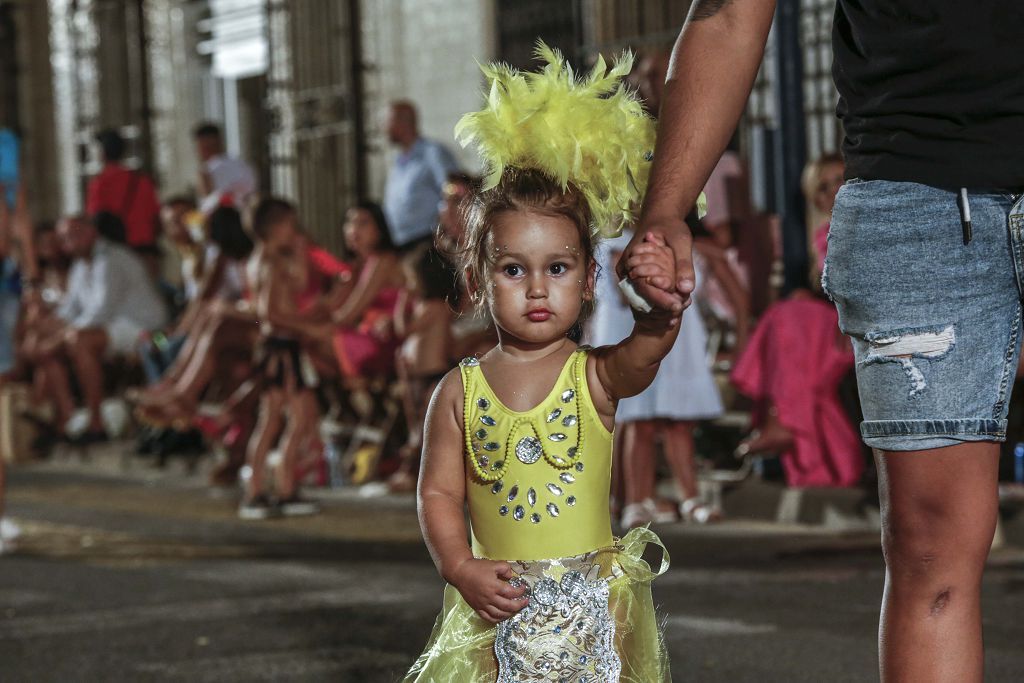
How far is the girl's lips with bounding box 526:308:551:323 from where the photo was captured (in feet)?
10.2

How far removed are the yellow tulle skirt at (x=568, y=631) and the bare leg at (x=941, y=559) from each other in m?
0.53

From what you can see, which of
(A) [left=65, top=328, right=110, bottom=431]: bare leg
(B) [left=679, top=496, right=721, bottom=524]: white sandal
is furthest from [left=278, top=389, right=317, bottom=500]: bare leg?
(A) [left=65, top=328, right=110, bottom=431]: bare leg

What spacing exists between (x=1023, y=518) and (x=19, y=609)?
168 inches

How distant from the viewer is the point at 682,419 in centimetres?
851

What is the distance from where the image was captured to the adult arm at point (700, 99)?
9.06ft

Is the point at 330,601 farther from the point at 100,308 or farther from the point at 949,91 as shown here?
the point at 100,308

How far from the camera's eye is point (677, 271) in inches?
104

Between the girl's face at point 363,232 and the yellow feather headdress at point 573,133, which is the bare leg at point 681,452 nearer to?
the girl's face at point 363,232

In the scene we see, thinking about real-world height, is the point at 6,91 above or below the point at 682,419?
above

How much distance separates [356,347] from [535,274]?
7.50m

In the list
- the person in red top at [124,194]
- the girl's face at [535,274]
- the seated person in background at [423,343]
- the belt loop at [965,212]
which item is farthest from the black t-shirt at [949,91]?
the person in red top at [124,194]

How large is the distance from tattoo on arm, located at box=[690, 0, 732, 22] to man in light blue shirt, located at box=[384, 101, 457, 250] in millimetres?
8454

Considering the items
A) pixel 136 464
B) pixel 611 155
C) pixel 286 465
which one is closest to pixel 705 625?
pixel 611 155

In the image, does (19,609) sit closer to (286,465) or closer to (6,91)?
(286,465)
